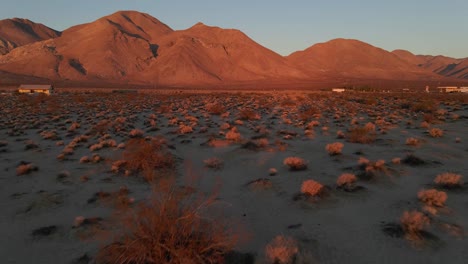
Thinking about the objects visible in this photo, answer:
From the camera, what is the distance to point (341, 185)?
9.12m

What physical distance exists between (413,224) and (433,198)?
1.65 meters

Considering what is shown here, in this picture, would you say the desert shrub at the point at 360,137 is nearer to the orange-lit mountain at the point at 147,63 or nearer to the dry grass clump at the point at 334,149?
the dry grass clump at the point at 334,149

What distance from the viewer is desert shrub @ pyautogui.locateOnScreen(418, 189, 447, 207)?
7672 mm

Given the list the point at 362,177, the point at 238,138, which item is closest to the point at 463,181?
the point at 362,177

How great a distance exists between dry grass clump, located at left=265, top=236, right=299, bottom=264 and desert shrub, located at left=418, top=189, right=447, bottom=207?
363 cm

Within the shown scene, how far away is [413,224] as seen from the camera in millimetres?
6535

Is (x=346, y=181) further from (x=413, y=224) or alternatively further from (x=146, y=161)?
(x=146, y=161)

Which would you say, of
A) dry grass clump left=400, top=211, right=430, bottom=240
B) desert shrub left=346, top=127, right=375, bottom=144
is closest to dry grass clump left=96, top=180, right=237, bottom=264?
dry grass clump left=400, top=211, right=430, bottom=240

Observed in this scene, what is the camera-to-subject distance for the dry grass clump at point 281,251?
18.5 ft

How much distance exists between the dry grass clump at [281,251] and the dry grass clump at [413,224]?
7.04 feet

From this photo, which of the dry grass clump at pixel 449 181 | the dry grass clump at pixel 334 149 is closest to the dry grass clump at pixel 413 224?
the dry grass clump at pixel 449 181

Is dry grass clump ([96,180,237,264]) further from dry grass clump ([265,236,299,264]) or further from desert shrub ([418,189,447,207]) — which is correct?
desert shrub ([418,189,447,207])

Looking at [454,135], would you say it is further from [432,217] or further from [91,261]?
[91,261]

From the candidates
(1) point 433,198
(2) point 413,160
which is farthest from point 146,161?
(2) point 413,160
